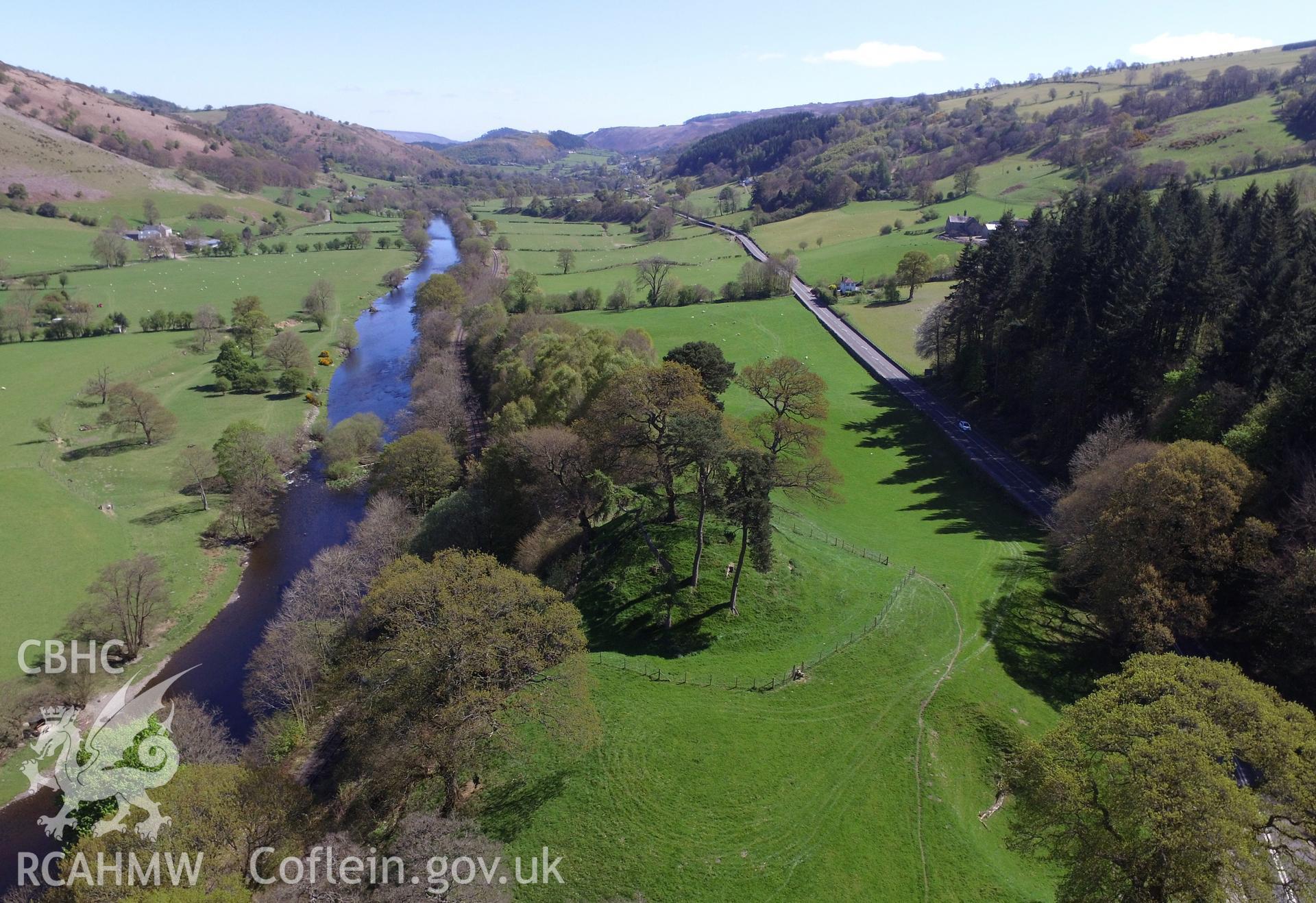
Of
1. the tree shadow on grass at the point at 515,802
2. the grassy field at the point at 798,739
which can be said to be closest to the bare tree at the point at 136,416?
the grassy field at the point at 798,739

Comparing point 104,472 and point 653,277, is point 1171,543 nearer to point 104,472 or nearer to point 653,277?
point 104,472

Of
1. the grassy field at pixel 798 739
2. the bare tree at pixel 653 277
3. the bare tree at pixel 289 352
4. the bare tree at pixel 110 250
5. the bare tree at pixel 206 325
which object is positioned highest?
the bare tree at pixel 110 250

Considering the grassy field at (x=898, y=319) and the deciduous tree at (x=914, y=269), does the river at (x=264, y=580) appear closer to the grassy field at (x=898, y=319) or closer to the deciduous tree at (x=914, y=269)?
the grassy field at (x=898, y=319)

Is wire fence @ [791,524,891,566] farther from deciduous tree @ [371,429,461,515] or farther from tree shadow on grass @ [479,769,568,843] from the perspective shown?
deciduous tree @ [371,429,461,515]

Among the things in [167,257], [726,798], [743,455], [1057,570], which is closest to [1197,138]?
[1057,570]

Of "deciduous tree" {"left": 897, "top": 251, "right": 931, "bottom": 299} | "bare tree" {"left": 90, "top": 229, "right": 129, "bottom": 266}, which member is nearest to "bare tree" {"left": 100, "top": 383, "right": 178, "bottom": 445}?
"bare tree" {"left": 90, "top": 229, "right": 129, "bottom": 266}

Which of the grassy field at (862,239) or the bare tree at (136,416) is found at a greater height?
the grassy field at (862,239)
